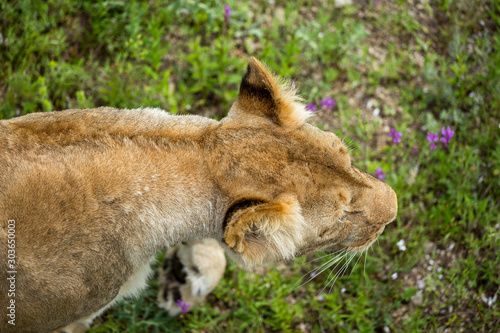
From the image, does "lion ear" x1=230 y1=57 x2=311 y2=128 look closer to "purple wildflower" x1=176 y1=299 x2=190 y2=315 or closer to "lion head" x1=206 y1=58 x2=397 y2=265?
"lion head" x1=206 y1=58 x2=397 y2=265

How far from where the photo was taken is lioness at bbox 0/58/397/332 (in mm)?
2568

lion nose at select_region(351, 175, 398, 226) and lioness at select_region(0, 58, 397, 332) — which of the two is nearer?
lioness at select_region(0, 58, 397, 332)

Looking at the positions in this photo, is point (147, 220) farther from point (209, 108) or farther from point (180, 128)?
point (209, 108)

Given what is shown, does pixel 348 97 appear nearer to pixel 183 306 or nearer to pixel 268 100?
pixel 268 100

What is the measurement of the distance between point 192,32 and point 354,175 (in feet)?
10.1

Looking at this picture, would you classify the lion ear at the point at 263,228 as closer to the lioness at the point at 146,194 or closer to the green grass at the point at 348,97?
the lioness at the point at 146,194

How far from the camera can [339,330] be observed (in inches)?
161

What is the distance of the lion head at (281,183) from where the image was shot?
258 centimetres

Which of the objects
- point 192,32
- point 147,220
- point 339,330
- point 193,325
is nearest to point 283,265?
point 339,330

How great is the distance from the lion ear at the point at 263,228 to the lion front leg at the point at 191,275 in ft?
4.45

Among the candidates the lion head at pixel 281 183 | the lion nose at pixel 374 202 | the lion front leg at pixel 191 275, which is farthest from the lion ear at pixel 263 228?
the lion front leg at pixel 191 275

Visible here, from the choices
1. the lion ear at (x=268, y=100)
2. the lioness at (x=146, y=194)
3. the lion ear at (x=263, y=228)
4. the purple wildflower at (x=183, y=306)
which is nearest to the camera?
the lion ear at (x=263, y=228)

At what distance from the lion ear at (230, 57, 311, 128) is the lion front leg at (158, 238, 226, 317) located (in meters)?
1.58

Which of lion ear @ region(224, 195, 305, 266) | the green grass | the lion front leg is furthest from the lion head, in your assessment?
the lion front leg
